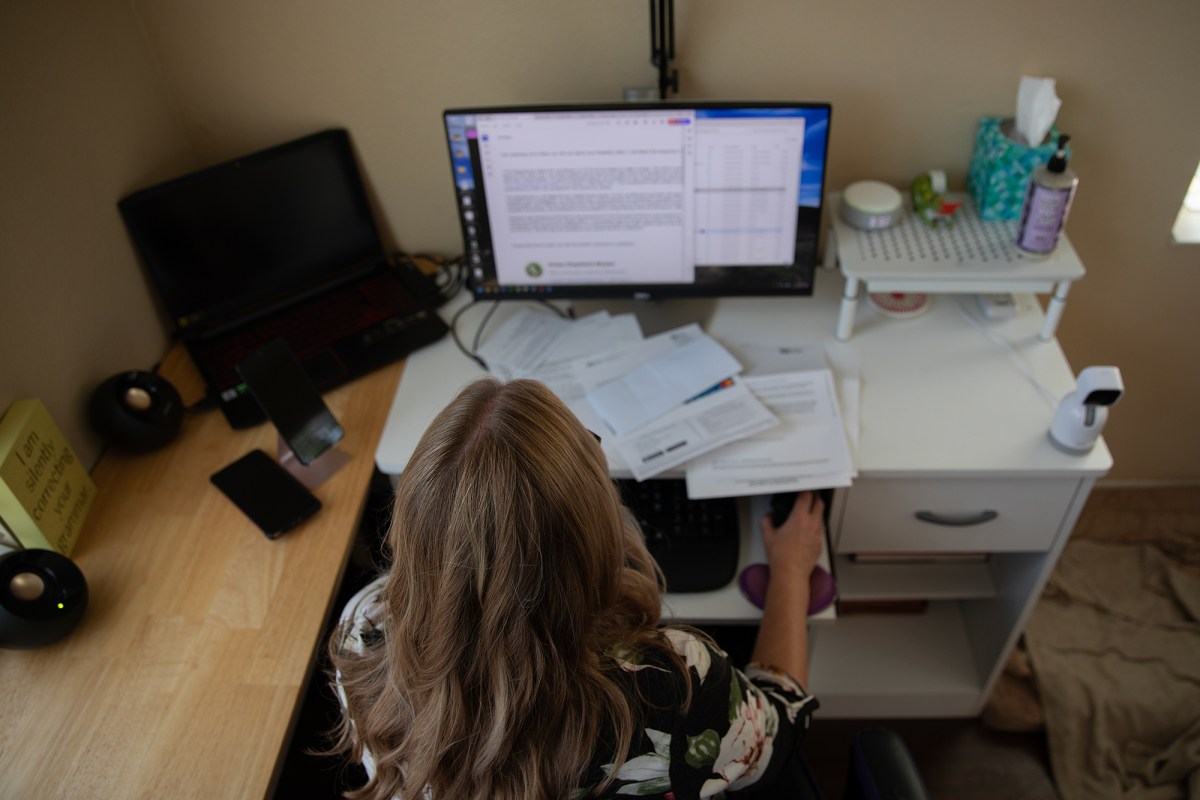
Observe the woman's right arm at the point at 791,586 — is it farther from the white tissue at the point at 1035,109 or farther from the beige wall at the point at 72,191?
the beige wall at the point at 72,191

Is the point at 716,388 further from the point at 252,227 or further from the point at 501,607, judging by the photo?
the point at 252,227

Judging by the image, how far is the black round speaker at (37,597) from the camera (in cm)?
110

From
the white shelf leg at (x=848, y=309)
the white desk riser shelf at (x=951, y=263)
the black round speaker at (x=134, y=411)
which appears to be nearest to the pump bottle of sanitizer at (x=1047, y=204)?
the white desk riser shelf at (x=951, y=263)

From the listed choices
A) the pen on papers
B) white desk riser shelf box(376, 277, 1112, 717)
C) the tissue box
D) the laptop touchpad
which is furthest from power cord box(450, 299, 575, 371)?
the tissue box

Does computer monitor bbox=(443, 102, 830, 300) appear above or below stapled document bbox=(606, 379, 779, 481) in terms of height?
above

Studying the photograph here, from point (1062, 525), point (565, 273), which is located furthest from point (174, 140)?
point (1062, 525)

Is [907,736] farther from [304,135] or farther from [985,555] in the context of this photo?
[304,135]

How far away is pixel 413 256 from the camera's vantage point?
1.72 metres

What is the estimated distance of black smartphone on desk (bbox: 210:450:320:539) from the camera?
128 centimetres

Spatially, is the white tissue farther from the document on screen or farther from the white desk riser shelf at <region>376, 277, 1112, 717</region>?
the document on screen

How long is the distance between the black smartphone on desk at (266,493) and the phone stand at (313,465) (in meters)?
0.01

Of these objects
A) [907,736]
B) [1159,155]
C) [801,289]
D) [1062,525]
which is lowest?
[907,736]

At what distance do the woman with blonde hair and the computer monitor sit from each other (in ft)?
1.94

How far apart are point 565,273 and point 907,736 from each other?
3.61 feet
